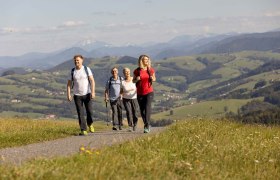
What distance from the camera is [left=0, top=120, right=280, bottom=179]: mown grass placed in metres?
5.49

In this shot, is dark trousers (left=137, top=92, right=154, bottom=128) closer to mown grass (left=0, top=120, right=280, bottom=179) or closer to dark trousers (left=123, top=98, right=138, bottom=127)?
dark trousers (left=123, top=98, right=138, bottom=127)

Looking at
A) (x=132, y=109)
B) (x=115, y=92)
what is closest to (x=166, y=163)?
(x=132, y=109)

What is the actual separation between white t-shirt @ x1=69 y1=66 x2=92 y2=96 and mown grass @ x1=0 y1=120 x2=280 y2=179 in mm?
5885

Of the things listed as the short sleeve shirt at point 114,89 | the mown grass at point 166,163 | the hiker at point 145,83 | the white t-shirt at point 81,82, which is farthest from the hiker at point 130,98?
the mown grass at point 166,163

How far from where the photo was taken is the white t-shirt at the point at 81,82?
46.8 feet

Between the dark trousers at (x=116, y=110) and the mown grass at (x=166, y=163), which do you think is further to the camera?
the dark trousers at (x=116, y=110)

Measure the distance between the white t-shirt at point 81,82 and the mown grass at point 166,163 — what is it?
5.89 meters

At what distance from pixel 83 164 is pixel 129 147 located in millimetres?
1766

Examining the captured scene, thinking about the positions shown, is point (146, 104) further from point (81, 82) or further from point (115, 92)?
point (115, 92)

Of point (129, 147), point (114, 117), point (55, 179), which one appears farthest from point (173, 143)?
point (114, 117)

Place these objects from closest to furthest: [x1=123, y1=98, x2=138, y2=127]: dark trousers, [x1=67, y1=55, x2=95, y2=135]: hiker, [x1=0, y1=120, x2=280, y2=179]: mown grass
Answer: [x1=0, y1=120, x2=280, y2=179]: mown grass → [x1=67, y1=55, x2=95, y2=135]: hiker → [x1=123, y1=98, x2=138, y2=127]: dark trousers

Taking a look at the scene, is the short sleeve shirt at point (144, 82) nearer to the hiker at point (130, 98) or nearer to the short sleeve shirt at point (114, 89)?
the hiker at point (130, 98)

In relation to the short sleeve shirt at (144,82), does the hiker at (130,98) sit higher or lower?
lower

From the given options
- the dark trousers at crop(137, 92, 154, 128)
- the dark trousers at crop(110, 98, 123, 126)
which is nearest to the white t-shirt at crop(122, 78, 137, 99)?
the dark trousers at crop(110, 98, 123, 126)
